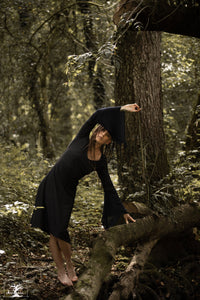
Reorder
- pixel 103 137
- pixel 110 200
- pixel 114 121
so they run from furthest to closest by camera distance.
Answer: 1. pixel 110 200
2. pixel 103 137
3. pixel 114 121

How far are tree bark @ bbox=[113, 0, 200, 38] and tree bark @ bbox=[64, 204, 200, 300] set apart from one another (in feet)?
8.11

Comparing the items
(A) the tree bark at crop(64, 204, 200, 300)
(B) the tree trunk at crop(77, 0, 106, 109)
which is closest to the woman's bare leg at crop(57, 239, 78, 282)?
(A) the tree bark at crop(64, 204, 200, 300)

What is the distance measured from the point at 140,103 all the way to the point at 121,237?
205cm

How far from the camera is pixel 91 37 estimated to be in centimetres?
895

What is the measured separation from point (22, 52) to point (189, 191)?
5.82 meters

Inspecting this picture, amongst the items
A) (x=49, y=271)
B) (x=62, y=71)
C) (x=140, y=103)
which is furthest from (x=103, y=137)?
(x=62, y=71)

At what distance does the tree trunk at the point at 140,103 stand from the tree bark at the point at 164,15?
698 mm

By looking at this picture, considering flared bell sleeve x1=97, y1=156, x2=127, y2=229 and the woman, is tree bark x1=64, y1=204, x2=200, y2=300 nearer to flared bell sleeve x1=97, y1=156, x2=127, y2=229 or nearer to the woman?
flared bell sleeve x1=97, y1=156, x2=127, y2=229

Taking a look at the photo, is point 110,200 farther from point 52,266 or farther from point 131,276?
point 52,266

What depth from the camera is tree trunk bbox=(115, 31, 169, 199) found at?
202 inches

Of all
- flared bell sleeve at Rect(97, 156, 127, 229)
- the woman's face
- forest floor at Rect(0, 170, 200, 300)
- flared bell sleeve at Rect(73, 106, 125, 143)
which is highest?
flared bell sleeve at Rect(73, 106, 125, 143)

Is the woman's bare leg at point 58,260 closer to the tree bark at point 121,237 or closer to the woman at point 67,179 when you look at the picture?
the woman at point 67,179

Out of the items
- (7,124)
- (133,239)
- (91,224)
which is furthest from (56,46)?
(133,239)

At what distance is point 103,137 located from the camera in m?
3.96
